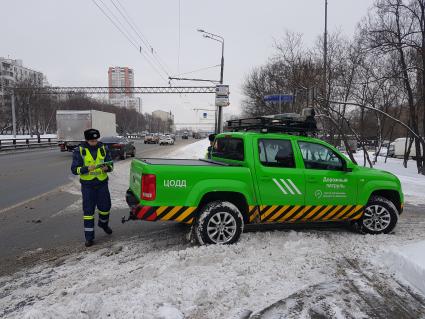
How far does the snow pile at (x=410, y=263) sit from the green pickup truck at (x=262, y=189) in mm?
1381

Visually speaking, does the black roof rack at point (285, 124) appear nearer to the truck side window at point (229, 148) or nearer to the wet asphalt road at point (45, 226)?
the truck side window at point (229, 148)

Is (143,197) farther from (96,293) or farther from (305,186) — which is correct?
(305,186)

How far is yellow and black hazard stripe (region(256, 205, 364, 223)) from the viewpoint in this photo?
5.59 metres

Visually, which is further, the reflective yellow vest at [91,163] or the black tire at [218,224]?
the reflective yellow vest at [91,163]

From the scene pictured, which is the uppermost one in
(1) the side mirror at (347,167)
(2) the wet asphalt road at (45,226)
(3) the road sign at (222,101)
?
(3) the road sign at (222,101)

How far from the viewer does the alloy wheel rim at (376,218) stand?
620cm

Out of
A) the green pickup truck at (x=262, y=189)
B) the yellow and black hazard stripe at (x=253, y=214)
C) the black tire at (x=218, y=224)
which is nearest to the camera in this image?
the green pickup truck at (x=262, y=189)

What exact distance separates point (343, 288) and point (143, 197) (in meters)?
2.78

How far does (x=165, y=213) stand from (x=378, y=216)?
374 centimetres

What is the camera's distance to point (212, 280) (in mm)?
4082

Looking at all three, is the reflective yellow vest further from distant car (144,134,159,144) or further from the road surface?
distant car (144,134,159,144)

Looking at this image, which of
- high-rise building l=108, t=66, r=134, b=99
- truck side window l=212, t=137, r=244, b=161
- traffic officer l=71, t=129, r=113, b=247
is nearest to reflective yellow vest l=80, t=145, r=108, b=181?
traffic officer l=71, t=129, r=113, b=247

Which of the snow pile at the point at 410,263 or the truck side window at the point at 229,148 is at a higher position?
the truck side window at the point at 229,148

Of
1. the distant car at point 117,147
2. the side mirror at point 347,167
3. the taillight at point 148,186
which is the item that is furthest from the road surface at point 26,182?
the side mirror at point 347,167
